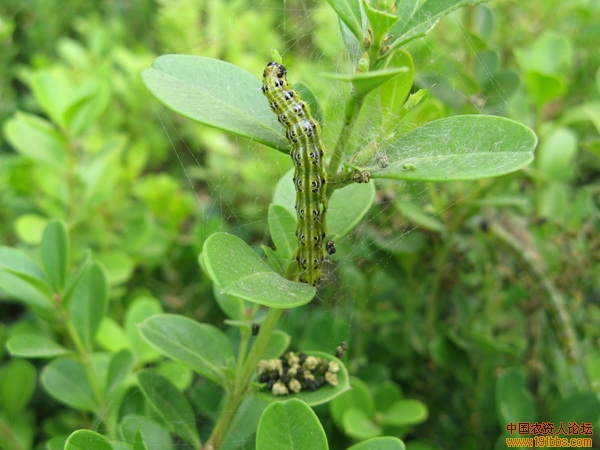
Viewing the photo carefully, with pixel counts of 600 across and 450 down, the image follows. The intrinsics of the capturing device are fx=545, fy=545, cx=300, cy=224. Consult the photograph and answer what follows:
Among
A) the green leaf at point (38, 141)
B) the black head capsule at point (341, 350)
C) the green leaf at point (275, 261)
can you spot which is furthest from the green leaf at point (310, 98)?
the green leaf at point (38, 141)

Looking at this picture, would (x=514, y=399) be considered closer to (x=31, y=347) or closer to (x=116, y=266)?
(x=31, y=347)

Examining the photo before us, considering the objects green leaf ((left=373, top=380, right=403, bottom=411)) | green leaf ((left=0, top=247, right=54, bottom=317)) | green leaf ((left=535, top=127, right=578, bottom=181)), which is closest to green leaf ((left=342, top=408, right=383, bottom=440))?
green leaf ((left=373, top=380, right=403, bottom=411))

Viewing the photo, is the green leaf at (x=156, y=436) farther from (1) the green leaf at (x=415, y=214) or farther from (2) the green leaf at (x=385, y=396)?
(1) the green leaf at (x=415, y=214)

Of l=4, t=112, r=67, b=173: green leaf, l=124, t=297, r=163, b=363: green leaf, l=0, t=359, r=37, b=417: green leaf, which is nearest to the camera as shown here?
l=124, t=297, r=163, b=363: green leaf

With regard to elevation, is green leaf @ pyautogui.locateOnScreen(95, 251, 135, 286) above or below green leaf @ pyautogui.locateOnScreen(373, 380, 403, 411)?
above

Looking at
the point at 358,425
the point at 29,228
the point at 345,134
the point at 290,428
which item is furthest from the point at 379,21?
the point at 29,228

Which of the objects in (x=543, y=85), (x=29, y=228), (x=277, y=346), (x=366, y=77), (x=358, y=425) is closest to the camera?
(x=366, y=77)

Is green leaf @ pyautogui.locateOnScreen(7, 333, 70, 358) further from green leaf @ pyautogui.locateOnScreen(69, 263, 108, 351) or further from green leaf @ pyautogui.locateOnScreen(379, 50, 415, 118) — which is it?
green leaf @ pyautogui.locateOnScreen(379, 50, 415, 118)
